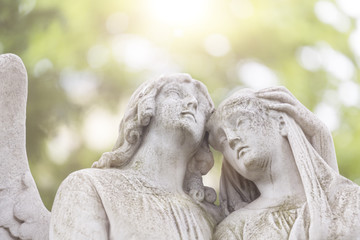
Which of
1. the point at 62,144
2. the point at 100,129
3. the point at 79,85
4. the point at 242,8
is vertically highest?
the point at 242,8

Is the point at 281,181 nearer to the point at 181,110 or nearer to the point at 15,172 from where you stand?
the point at 181,110

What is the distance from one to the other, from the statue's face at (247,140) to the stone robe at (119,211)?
0.27 meters

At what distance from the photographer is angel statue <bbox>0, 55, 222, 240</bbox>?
3158mm

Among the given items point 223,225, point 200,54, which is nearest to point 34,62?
point 200,54

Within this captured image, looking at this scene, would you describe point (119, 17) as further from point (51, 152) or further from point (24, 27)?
point (51, 152)

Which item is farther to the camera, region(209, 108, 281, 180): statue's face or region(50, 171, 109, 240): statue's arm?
region(209, 108, 281, 180): statue's face

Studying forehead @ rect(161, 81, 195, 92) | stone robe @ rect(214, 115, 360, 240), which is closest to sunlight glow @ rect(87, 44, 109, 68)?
forehead @ rect(161, 81, 195, 92)

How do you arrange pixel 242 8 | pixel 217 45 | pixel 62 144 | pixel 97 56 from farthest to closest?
1. pixel 242 8
2. pixel 217 45
3. pixel 97 56
4. pixel 62 144

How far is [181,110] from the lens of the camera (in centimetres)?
351

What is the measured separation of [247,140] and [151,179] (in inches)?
16.4

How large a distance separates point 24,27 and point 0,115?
15.3 ft

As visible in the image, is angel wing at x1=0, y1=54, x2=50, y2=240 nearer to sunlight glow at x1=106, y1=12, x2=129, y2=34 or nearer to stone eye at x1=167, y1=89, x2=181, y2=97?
stone eye at x1=167, y1=89, x2=181, y2=97

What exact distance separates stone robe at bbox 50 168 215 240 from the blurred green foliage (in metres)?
4.03

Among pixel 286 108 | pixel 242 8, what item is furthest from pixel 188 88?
pixel 242 8
